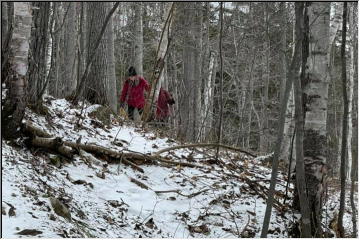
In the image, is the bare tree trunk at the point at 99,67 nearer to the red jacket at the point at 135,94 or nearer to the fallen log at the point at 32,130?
the red jacket at the point at 135,94

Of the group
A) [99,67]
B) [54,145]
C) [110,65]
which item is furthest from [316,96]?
[110,65]

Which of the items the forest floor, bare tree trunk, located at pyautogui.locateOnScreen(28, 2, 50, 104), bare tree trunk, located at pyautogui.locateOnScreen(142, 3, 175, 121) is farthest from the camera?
bare tree trunk, located at pyautogui.locateOnScreen(142, 3, 175, 121)

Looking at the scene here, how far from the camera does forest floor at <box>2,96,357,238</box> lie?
10.2ft

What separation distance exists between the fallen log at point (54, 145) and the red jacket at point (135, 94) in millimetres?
4171

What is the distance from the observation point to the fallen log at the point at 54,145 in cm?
393

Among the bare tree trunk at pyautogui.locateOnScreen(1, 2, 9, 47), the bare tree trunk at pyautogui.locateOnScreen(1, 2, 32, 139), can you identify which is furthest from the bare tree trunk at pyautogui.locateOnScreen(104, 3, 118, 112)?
the bare tree trunk at pyautogui.locateOnScreen(1, 2, 32, 139)

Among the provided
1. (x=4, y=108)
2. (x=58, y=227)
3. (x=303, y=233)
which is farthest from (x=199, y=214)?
(x=4, y=108)

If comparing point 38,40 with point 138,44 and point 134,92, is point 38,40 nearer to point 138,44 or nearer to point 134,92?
point 134,92

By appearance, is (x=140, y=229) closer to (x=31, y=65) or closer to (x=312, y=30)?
(x=31, y=65)

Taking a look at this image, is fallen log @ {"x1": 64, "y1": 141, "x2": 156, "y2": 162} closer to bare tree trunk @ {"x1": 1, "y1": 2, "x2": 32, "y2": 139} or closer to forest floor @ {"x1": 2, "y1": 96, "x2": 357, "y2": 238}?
forest floor @ {"x1": 2, "y1": 96, "x2": 357, "y2": 238}

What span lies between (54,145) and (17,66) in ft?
2.61

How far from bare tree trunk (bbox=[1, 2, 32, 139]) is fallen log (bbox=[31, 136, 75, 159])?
1.04ft

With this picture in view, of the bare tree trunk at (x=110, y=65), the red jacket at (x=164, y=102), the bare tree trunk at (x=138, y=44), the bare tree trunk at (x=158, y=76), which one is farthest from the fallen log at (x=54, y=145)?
the bare tree trunk at (x=138, y=44)

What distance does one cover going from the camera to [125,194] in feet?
13.3
